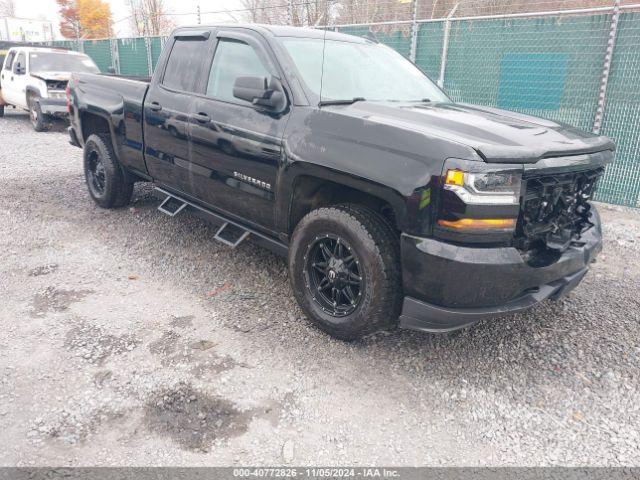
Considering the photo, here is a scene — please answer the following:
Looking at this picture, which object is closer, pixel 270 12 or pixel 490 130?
pixel 490 130

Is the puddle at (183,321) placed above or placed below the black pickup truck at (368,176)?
below

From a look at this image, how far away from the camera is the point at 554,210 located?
2939 millimetres

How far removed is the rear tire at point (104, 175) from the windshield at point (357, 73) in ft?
8.94

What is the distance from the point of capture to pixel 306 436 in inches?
101

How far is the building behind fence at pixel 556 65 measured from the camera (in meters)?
6.48

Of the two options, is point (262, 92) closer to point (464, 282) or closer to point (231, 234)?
point (231, 234)

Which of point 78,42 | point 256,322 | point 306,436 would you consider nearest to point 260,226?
point 256,322

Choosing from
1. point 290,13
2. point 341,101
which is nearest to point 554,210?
point 341,101

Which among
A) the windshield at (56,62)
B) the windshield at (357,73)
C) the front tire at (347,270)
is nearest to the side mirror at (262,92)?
the windshield at (357,73)

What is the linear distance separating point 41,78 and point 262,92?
35.4 ft

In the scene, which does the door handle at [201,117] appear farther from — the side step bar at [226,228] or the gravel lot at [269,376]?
the gravel lot at [269,376]

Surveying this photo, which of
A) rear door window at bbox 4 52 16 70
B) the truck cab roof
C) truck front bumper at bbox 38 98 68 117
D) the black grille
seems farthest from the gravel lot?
rear door window at bbox 4 52 16 70

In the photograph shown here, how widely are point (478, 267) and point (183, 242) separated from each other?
326 centimetres

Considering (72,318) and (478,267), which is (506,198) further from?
(72,318)
